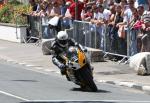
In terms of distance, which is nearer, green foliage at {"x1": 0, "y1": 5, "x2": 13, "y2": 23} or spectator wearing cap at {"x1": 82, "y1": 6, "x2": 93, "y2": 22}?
spectator wearing cap at {"x1": 82, "y1": 6, "x2": 93, "y2": 22}

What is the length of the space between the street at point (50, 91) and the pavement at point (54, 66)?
0.52 m

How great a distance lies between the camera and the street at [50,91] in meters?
15.9

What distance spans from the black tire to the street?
250mm

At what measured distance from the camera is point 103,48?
2564 centimetres

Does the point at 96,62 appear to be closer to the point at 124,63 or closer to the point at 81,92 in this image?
the point at 124,63

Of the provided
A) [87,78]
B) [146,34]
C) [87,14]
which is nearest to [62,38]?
[87,78]

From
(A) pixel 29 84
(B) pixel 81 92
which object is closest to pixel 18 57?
(A) pixel 29 84

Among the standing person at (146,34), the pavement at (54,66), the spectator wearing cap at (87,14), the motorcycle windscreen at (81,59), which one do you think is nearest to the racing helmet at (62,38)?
the motorcycle windscreen at (81,59)

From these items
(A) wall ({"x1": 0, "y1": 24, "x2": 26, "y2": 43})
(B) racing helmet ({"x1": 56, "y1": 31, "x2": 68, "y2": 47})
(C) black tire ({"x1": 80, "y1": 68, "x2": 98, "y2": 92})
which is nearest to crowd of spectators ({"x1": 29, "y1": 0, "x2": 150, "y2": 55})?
(A) wall ({"x1": 0, "y1": 24, "x2": 26, "y2": 43})

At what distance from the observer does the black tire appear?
17.7 meters

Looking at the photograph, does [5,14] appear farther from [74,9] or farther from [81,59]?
[81,59]

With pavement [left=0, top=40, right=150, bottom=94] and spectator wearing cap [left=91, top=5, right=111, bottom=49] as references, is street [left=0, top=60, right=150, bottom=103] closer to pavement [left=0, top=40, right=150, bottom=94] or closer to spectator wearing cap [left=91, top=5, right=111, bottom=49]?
pavement [left=0, top=40, right=150, bottom=94]

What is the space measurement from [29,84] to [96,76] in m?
3.23

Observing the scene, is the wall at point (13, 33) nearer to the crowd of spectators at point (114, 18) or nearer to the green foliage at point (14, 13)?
the green foliage at point (14, 13)
